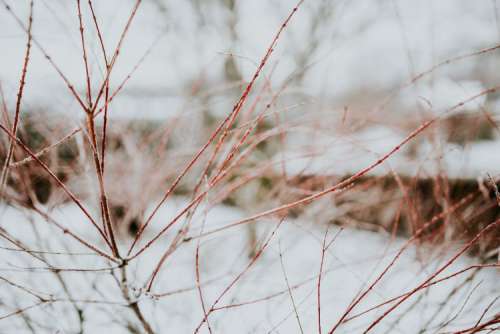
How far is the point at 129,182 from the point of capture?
7.35 feet

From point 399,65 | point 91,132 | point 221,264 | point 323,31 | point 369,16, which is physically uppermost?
point 399,65

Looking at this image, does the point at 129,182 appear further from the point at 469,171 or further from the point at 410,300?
the point at 469,171

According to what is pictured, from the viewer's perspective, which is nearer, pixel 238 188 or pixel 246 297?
pixel 246 297

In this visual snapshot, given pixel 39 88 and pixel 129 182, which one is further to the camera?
pixel 129 182

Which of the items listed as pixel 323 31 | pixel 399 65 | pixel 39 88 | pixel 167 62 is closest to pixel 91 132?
pixel 39 88

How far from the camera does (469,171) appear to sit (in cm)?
414

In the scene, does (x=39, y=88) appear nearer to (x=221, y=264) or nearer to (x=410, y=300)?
(x=410, y=300)

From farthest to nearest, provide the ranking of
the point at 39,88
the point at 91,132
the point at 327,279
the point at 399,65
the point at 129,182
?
the point at 399,65
the point at 129,182
the point at 327,279
the point at 39,88
the point at 91,132

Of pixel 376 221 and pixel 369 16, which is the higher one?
pixel 369 16

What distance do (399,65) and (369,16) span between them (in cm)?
916

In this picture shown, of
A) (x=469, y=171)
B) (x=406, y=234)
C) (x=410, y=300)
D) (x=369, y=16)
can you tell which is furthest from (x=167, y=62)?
(x=469, y=171)

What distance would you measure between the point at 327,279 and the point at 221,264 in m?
1.70

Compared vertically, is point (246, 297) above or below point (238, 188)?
below

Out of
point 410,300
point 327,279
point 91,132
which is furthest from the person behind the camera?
point 327,279
